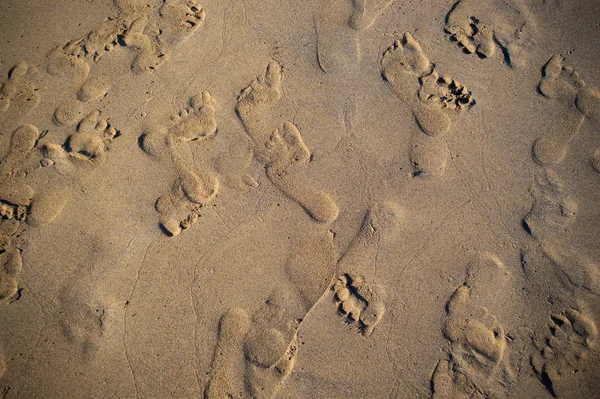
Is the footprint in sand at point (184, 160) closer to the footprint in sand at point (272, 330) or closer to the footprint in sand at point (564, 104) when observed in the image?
the footprint in sand at point (272, 330)

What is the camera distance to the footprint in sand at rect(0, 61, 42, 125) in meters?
2.96

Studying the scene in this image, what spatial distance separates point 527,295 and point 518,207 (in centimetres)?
68

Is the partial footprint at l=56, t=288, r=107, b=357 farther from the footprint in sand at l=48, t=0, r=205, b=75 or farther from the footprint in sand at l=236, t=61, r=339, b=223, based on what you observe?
the footprint in sand at l=48, t=0, r=205, b=75

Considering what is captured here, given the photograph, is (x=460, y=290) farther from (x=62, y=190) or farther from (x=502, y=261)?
(x=62, y=190)

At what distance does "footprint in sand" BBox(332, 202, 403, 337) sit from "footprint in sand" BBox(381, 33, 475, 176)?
451 millimetres

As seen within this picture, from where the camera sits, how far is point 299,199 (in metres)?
2.89

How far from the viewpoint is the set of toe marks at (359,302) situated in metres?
2.76

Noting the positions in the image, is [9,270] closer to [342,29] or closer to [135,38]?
[135,38]

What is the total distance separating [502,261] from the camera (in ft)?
9.26

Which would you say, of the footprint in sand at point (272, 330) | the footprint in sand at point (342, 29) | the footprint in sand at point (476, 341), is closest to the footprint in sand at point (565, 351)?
the footprint in sand at point (476, 341)

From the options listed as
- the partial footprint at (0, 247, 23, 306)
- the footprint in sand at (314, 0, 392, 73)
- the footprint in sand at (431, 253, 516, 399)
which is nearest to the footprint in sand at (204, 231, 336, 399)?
the footprint in sand at (431, 253, 516, 399)

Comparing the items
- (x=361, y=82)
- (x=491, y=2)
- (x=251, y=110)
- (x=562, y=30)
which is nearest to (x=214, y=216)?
(x=251, y=110)

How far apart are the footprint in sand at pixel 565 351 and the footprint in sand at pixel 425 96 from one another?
1.46 m

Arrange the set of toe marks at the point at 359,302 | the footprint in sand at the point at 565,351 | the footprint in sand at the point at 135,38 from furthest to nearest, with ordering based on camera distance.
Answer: the footprint in sand at the point at 135,38
the set of toe marks at the point at 359,302
the footprint in sand at the point at 565,351
